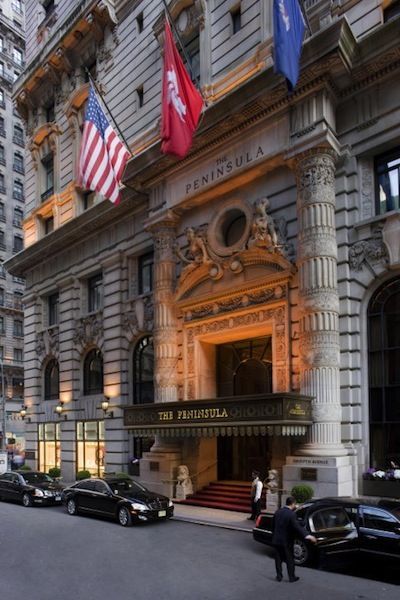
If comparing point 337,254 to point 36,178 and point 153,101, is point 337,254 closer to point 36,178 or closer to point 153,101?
point 153,101

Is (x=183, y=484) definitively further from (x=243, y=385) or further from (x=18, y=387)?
(x=18, y=387)

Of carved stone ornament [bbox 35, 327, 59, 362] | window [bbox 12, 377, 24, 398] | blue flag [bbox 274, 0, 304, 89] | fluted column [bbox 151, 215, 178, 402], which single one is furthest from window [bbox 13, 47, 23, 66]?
blue flag [bbox 274, 0, 304, 89]

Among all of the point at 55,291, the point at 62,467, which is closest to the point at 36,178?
the point at 55,291

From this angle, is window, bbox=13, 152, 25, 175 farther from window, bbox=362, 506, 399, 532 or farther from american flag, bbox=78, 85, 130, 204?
window, bbox=362, 506, 399, 532

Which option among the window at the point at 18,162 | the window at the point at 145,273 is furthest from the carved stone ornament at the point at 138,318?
the window at the point at 18,162

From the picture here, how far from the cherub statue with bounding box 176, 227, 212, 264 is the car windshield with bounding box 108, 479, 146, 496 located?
9.45 metres

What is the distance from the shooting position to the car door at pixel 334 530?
44.6 ft

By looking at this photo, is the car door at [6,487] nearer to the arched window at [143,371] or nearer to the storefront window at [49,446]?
the arched window at [143,371]

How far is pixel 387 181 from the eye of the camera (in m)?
21.0

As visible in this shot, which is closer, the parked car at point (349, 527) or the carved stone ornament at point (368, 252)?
the parked car at point (349, 527)

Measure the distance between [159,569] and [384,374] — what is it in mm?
10259

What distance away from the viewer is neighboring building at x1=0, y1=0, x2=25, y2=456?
71.8 meters

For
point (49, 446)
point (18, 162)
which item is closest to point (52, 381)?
point (49, 446)

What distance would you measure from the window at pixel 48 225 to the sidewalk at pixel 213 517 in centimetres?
2384
